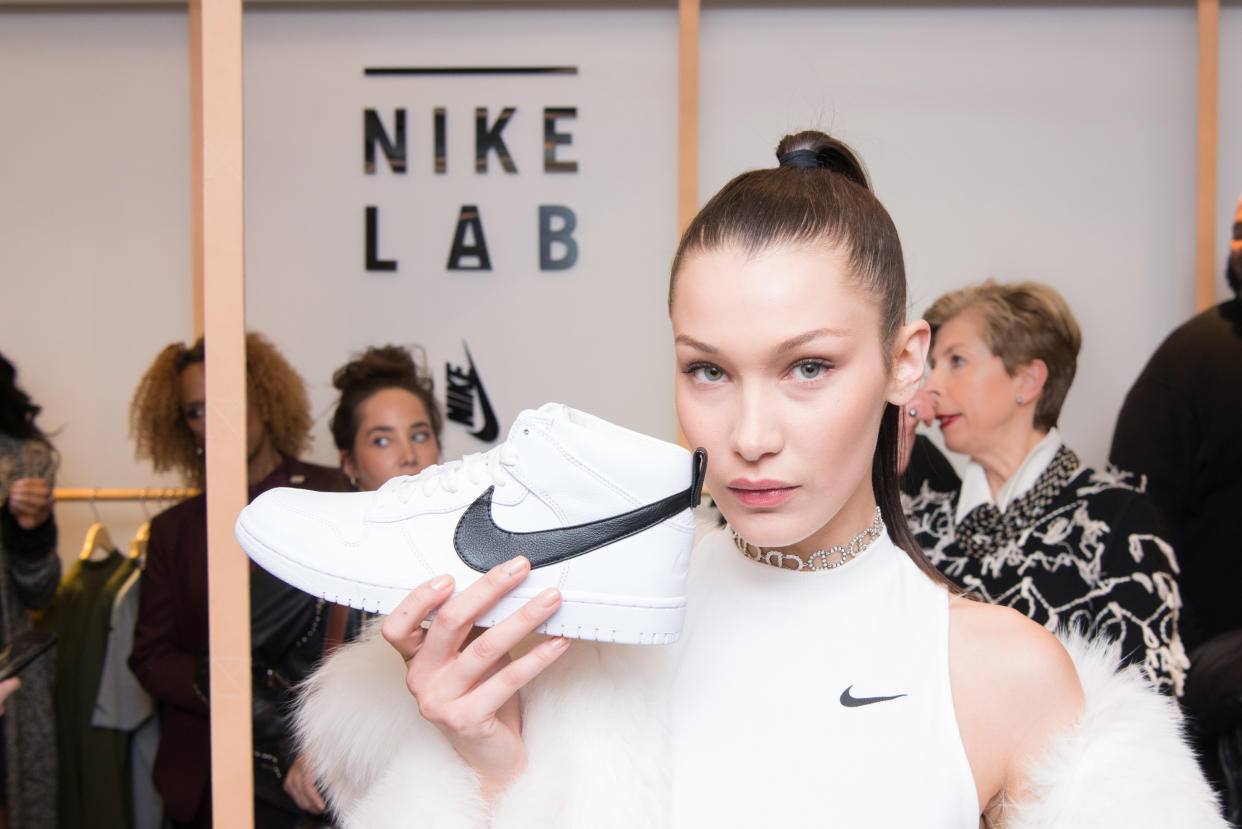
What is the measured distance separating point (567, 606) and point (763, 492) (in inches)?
8.2

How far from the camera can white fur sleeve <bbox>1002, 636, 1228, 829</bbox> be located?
2.77 ft

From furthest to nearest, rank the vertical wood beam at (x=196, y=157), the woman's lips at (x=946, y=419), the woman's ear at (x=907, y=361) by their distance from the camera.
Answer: the vertical wood beam at (x=196, y=157) < the woman's lips at (x=946, y=419) < the woman's ear at (x=907, y=361)

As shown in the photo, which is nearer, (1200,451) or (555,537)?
(555,537)

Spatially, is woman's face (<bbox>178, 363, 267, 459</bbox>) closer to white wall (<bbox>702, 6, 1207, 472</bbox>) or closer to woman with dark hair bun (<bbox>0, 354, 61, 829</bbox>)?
woman with dark hair bun (<bbox>0, 354, 61, 829</bbox>)

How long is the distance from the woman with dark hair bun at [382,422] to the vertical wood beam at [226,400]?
110 centimetres

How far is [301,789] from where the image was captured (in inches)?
72.4

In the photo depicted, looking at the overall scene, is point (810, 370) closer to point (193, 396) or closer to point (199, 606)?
point (199, 606)

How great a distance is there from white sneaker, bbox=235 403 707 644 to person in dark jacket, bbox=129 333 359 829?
1.05 meters

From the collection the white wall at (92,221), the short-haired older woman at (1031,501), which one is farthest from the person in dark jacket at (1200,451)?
the white wall at (92,221)

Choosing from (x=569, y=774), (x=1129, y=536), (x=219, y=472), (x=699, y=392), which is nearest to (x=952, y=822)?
(x=569, y=774)

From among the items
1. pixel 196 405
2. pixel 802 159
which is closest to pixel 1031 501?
pixel 802 159

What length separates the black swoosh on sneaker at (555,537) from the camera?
875 mm

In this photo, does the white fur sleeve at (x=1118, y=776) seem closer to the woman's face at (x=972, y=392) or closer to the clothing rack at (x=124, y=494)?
the woman's face at (x=972, y=392)

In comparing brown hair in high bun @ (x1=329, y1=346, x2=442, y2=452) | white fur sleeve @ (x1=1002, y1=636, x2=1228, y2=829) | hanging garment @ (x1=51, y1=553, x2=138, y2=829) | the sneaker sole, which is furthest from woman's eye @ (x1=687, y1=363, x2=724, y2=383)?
hanging garment @ (x1=51, y1=553, x2=138, y2=829)
